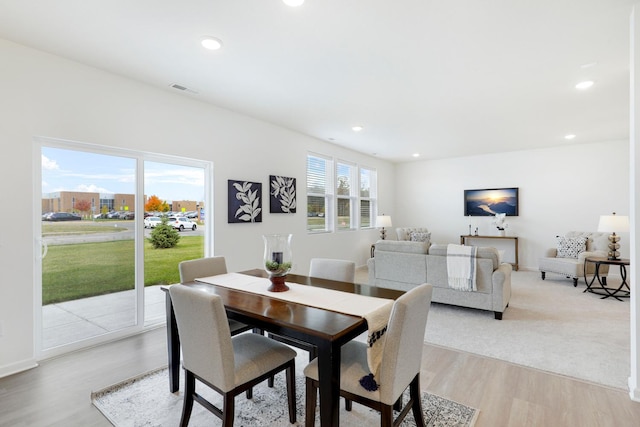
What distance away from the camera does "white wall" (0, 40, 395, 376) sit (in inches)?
101

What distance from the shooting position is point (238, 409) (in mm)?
2094

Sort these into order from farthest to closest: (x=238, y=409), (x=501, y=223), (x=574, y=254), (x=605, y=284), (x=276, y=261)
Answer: (x=501, y=223), (x=574, y=254), (x=605, y=284), (x=276, y=261), (x=238, y=409)

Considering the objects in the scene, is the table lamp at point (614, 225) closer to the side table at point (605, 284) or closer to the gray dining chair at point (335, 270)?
the side table at point (605, 284)

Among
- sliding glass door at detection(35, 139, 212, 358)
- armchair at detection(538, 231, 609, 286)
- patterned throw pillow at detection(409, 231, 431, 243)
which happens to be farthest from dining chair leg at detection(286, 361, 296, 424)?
patterned throw pillow at detection(409, 231, 431, 243)

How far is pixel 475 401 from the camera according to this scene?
85.5 inches

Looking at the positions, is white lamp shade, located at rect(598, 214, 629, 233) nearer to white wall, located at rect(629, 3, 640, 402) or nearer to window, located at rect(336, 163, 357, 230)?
white wall, located at rect(629, 3, 640, 402)

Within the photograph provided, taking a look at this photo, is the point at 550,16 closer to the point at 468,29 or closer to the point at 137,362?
the point at 468,29

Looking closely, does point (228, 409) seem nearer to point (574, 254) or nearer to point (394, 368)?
point (394, 368)

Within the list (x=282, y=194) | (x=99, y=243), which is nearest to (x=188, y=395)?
(x=99, y=243)

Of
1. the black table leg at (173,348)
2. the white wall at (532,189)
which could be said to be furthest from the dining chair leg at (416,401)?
the white wall at (532,189)

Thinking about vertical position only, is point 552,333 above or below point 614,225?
below

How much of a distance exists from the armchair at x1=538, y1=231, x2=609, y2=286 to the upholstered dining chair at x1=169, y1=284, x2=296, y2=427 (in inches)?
219

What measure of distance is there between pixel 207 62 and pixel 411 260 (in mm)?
3370

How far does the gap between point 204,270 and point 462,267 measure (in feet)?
9.71
